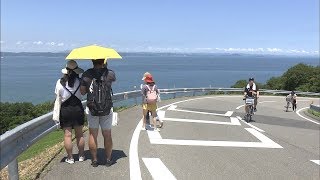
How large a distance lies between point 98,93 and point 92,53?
2.23 ft

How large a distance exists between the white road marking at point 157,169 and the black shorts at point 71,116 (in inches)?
56.9

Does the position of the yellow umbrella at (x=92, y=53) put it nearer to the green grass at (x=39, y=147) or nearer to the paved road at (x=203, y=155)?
the paved road at (x=203, y=155)

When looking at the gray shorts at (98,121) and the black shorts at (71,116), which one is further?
the gray shorts at (98,121)

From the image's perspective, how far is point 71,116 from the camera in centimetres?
764

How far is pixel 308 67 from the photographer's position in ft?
267

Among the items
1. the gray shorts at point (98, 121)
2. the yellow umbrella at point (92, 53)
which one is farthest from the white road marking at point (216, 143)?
the yellow umbrella at point (92, 53)

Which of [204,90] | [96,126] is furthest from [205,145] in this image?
[204,90]

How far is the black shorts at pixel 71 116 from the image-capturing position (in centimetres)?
759

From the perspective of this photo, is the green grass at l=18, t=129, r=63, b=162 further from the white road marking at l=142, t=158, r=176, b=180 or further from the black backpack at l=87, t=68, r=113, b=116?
the black backpack at l=87, t=68, r=113, b=116

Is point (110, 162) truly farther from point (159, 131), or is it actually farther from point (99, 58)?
point (159, 131)

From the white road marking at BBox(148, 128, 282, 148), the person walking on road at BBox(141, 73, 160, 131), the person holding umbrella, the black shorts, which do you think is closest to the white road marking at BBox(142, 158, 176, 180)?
the person holding umbrella

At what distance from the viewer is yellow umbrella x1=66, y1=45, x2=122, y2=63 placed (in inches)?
294

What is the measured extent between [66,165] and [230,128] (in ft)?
26.4

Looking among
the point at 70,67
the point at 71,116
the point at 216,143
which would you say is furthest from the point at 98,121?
the point at 216,143
